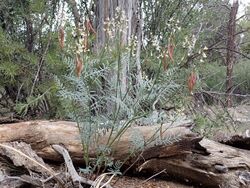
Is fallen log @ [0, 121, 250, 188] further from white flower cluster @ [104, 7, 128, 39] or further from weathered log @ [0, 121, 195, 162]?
white flower cluster @ [104, 7, 128, 39]

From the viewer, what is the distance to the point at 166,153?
289cm

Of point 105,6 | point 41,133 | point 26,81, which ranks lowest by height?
point 41,133

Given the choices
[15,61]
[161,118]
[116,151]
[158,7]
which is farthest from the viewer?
[158,7]

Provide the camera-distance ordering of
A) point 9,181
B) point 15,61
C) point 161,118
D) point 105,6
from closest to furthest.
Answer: point 9,181, point 161,118, point 15,61, point 105,6

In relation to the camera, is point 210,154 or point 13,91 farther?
point 13,91

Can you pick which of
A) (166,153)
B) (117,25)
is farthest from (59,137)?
(117,25)

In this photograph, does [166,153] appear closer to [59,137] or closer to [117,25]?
[59,137]

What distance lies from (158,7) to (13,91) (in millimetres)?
2569

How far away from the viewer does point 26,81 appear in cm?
420

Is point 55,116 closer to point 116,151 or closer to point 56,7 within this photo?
point 56,7

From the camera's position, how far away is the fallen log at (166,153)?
284cm

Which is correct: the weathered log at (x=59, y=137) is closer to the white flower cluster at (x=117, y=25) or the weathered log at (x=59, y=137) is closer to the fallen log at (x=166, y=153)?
the fallen log at (x=166, y=153)

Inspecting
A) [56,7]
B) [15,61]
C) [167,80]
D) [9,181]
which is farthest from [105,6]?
[9,181]

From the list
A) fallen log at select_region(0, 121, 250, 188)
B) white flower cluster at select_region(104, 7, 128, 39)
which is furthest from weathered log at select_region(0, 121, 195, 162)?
white flower cluster at select_region(104, 7, 128, 39)
